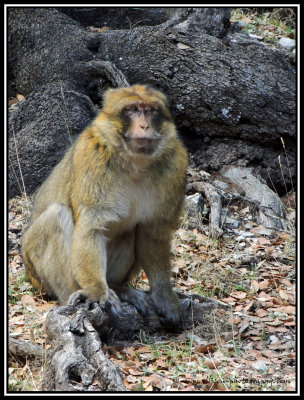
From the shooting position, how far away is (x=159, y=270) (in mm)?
6602

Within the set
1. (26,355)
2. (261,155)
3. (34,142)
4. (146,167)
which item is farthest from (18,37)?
(26,355)

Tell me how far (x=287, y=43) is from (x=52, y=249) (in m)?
7.67

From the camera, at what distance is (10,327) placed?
247 inches

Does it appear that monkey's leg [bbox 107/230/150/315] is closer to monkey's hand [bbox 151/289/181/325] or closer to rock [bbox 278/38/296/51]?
monkey's hand [bbox 151/289/181/325]

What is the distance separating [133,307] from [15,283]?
67.4 inches

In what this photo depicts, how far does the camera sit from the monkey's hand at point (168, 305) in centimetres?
649

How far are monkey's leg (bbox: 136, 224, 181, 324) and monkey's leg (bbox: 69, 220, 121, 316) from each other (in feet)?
2.14

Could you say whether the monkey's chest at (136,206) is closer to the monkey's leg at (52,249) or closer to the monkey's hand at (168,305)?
the monkey's leg at (52,249)

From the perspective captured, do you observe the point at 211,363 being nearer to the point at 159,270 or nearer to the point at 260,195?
the point at 159,270

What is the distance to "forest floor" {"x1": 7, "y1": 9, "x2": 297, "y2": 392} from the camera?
5.26 m

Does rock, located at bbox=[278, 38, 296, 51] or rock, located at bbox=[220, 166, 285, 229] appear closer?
rock, located at bbox=[220, 166, 285, 229]

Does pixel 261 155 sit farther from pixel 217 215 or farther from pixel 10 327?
pixel 10 327

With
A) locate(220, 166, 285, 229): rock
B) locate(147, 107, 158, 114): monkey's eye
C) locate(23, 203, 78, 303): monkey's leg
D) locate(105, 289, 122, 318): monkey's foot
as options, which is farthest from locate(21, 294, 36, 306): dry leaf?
locate(220, 166, 285, 229): rock

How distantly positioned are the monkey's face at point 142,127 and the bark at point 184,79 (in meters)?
Result: 3.45
